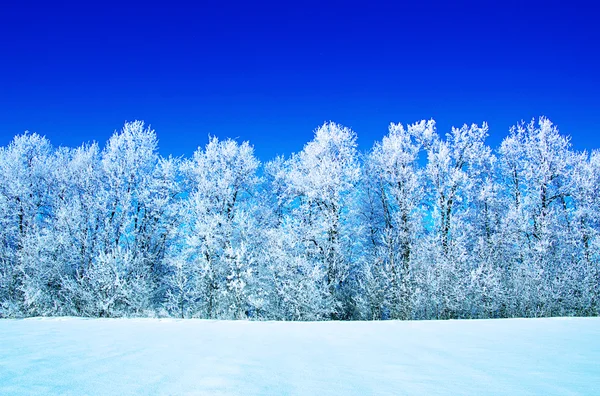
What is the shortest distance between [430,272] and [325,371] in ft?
36.1

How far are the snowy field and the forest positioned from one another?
7.75 metres

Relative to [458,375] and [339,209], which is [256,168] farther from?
[458,375]

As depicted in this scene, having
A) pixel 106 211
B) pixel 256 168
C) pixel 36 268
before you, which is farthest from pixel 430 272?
pixel 36 268

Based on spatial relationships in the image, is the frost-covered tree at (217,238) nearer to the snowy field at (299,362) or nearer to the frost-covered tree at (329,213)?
the frost-covered tree at (329,213)

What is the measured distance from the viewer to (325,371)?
11.0 ft

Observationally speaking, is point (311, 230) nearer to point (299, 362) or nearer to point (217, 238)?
point (217, 238)

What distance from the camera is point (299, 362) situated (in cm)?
373

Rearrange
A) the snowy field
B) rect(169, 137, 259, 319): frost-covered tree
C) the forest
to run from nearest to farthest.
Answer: the snowy field
the forest
rect(169, 137, 259, 319): frost-covered tree

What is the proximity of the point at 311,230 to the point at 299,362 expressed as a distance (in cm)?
1145

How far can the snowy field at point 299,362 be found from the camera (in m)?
2.79

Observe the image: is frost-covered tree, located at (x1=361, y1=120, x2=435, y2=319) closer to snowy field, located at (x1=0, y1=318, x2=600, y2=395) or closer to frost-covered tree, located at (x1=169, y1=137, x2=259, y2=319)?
frost-covered tree, located at (x1=169, y1=137, x2=259, y2=319)

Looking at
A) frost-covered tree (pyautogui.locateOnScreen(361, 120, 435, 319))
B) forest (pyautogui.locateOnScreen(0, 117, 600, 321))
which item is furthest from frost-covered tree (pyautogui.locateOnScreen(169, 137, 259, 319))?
frost-covered tree (pyautogui.locateOnScreen(361, 120, 435, 319))

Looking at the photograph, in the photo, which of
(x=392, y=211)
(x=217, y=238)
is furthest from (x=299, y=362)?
(x=392, y=211)

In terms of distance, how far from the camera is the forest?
44.5 ft
